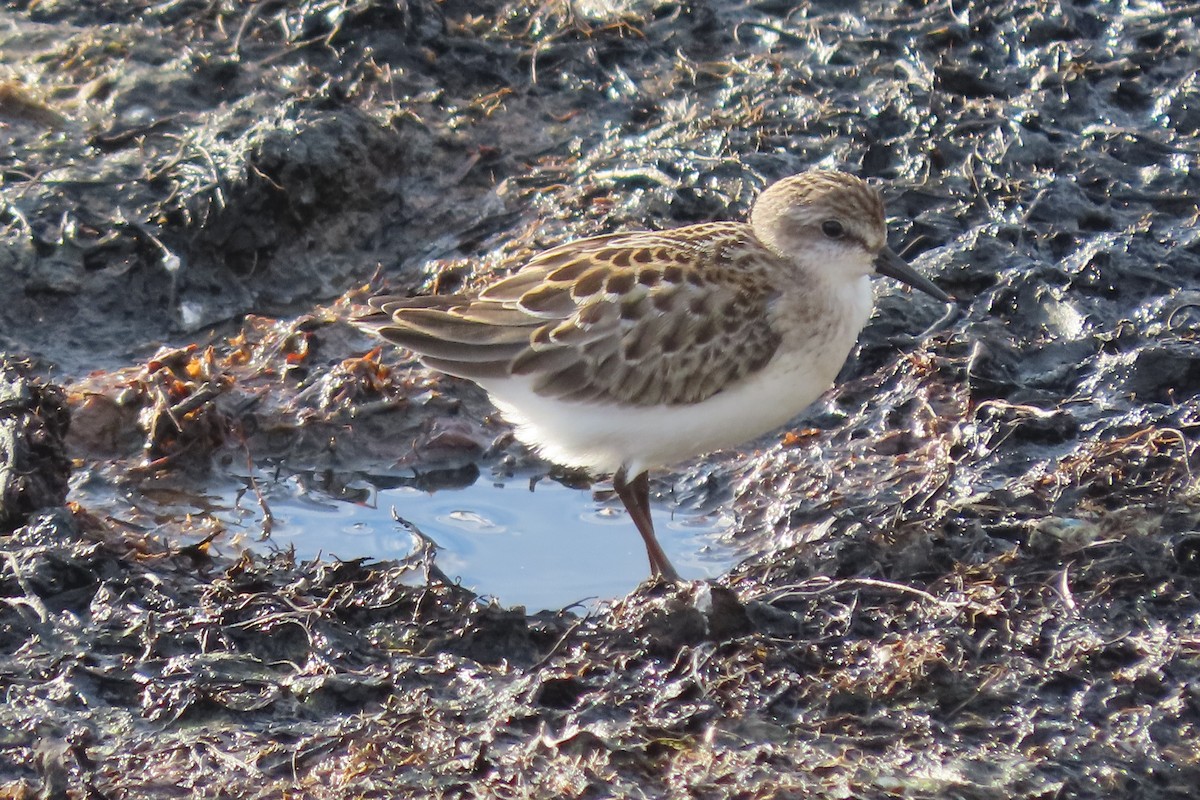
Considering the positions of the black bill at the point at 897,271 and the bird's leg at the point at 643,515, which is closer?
the bird's leg at the point at 643,515

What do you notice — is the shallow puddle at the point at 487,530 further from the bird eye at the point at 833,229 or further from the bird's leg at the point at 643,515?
the bird eye at the point at 833,229

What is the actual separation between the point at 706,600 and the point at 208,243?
4.13 meters

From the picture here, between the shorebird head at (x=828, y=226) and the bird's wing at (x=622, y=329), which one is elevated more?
the shorebird head at (x=828, y=226)

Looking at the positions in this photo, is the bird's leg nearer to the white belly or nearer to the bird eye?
the white belly

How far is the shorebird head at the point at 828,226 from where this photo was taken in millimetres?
6016

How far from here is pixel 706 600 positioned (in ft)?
17.7

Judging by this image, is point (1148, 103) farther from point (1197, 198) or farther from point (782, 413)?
point (782, 413)

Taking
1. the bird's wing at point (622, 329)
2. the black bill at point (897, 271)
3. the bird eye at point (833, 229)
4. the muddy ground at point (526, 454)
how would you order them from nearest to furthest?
the muddy ground at point (526, 454) → the bird's wing at point (622, 329) → the bird eye at point (833, 229) → the black bill at point (897, 271)

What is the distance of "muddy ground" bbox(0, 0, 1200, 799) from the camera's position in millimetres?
4965

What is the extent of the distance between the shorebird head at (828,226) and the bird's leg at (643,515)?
109 centimetres

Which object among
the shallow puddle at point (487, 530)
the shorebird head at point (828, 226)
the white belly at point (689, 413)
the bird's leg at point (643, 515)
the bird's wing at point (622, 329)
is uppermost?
the shorebird head at point (828, 226)

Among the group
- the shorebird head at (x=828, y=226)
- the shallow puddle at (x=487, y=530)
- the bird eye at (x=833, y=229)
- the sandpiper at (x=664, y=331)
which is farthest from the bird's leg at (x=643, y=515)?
the bird eye at (x=833, y=229)

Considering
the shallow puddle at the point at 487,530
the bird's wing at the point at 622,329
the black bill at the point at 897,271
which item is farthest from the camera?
the shallow puddle at the point at 487,530

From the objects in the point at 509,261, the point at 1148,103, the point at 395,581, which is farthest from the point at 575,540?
the point at 1148,103
